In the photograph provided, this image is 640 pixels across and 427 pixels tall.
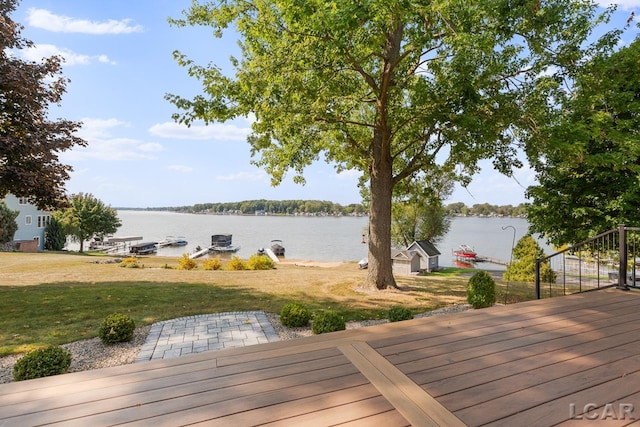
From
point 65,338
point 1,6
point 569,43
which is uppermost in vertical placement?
point 1,6

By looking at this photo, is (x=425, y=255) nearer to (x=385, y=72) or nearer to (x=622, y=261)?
(x=385, y=72)

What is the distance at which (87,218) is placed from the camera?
36.6 meters

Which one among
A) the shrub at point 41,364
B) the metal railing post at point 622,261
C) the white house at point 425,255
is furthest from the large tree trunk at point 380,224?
the white house at point 425,255

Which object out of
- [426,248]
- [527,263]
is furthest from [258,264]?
[527,263]

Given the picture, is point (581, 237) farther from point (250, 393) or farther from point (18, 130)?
point (18, 130)

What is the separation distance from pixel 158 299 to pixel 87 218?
117 feet

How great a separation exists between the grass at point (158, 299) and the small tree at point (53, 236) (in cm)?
3077

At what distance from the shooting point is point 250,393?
7.42ft

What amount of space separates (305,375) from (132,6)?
9586 mm

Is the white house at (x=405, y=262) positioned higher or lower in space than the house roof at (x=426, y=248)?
lower

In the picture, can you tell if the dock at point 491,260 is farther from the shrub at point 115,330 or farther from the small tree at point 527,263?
the shrub at point 115,330

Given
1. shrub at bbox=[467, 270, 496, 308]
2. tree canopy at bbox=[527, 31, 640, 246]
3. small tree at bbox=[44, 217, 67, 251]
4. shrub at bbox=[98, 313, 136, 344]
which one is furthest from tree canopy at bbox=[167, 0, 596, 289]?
small tree at bbox=[44, 217, 67, 251]

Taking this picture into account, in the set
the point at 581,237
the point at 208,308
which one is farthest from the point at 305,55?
the point at 581,237

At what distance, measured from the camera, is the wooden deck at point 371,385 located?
2.01 metres
